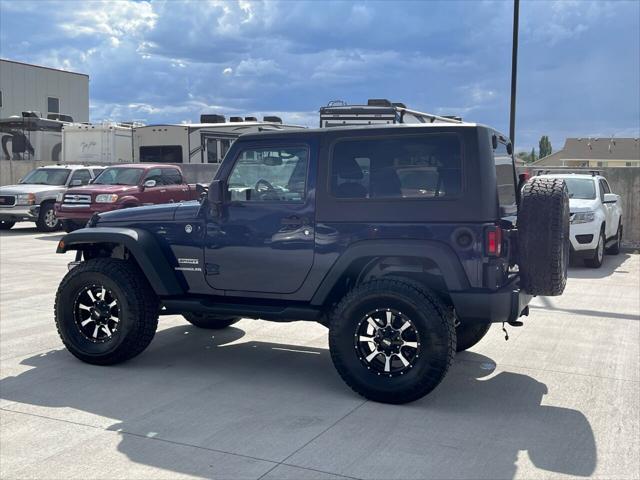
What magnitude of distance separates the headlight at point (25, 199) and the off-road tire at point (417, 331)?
15.5 meters

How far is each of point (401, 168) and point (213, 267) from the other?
1.81m

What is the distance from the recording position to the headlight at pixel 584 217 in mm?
13086

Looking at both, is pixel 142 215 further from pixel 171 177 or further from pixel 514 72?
pixel 514 72

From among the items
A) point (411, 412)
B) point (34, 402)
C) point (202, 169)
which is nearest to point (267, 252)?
point (411, 412)

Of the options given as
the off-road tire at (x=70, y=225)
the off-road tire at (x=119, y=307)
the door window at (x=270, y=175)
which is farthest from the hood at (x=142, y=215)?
the off-road tire at (x=70, y=225)

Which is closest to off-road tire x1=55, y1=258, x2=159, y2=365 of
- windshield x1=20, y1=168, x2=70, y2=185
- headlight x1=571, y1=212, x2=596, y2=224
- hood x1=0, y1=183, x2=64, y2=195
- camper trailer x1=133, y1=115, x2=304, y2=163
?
headlight x1=571, y1=212, x2=596, y2=224

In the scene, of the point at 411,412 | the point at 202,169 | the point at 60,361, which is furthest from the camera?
the point at 202,169

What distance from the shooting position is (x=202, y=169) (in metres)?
23.0

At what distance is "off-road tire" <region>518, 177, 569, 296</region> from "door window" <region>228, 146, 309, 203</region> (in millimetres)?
1753

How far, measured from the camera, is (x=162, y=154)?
79.0 ft

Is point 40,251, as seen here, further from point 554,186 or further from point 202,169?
point 554,186

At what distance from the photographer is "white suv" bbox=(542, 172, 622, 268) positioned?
13.1m

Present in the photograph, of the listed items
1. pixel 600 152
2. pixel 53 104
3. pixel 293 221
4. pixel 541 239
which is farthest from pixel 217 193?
pixel 600 152

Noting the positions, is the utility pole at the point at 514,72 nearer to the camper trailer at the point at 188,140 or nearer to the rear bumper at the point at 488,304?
the camper trailer at the point at 188,140
